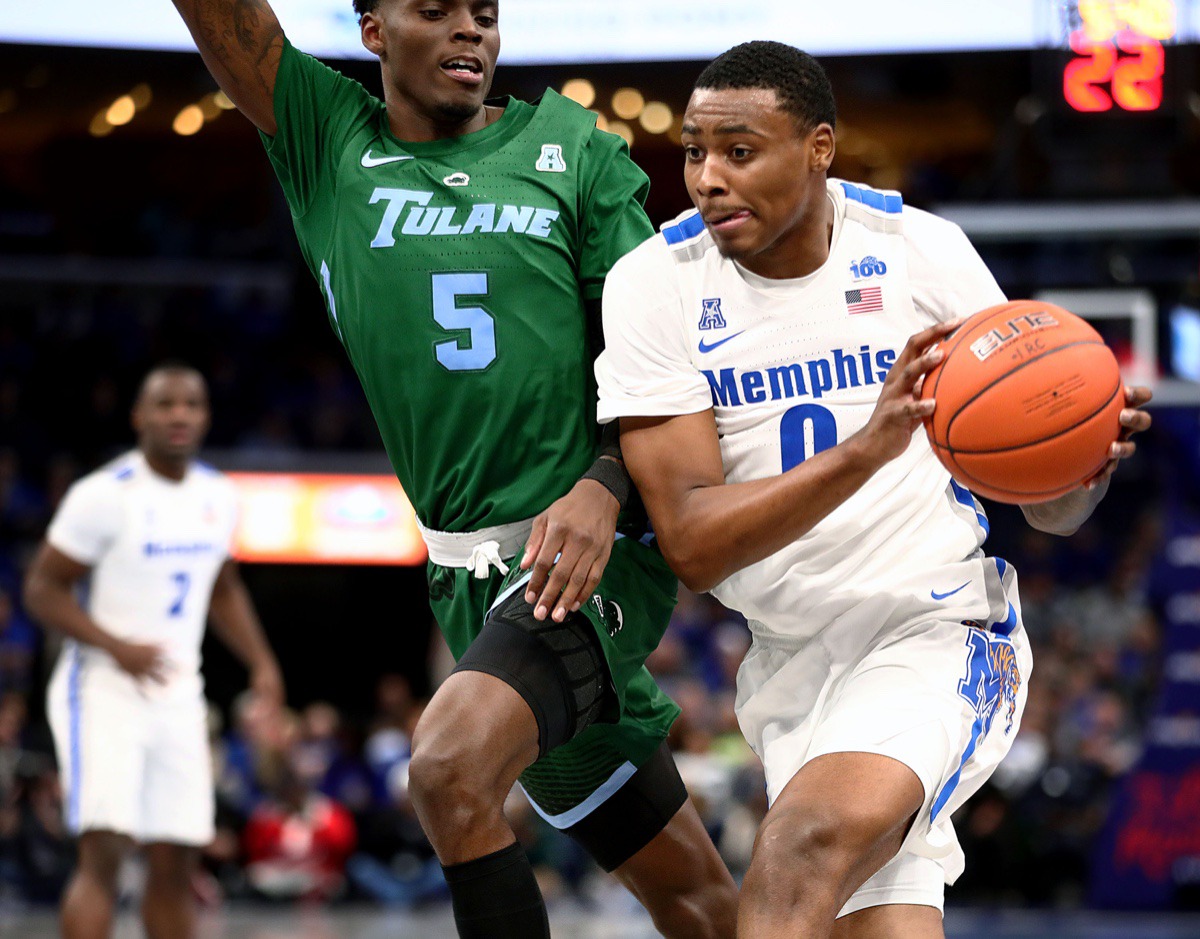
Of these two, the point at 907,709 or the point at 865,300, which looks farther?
the point at 865,300

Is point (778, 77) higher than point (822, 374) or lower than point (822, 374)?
higher

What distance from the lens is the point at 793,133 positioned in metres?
3.22

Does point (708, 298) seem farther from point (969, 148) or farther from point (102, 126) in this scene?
point (102, 126)

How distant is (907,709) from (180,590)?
14.5 feet

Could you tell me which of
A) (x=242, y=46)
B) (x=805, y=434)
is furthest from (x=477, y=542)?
(x=242, y=46)

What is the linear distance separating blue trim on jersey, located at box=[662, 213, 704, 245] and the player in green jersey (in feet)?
0.48

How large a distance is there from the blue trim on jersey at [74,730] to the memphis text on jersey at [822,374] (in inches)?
158

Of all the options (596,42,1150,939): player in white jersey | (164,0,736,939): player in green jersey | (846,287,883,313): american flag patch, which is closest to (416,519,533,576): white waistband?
(164,0,736,939): player in green jersey

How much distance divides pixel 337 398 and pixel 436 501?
1280 cm

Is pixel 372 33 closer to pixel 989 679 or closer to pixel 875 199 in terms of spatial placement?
pixel 875 199

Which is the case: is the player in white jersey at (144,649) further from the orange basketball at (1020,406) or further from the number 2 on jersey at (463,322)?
the orange basketball at (1020,406)

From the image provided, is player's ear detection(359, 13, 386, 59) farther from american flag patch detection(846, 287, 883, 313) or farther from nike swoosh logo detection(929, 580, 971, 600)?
nike swoosh logo detection(929, 580, 971, 600)

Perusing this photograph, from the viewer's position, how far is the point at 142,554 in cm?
668

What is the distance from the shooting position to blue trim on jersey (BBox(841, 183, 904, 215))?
11.3 feet
